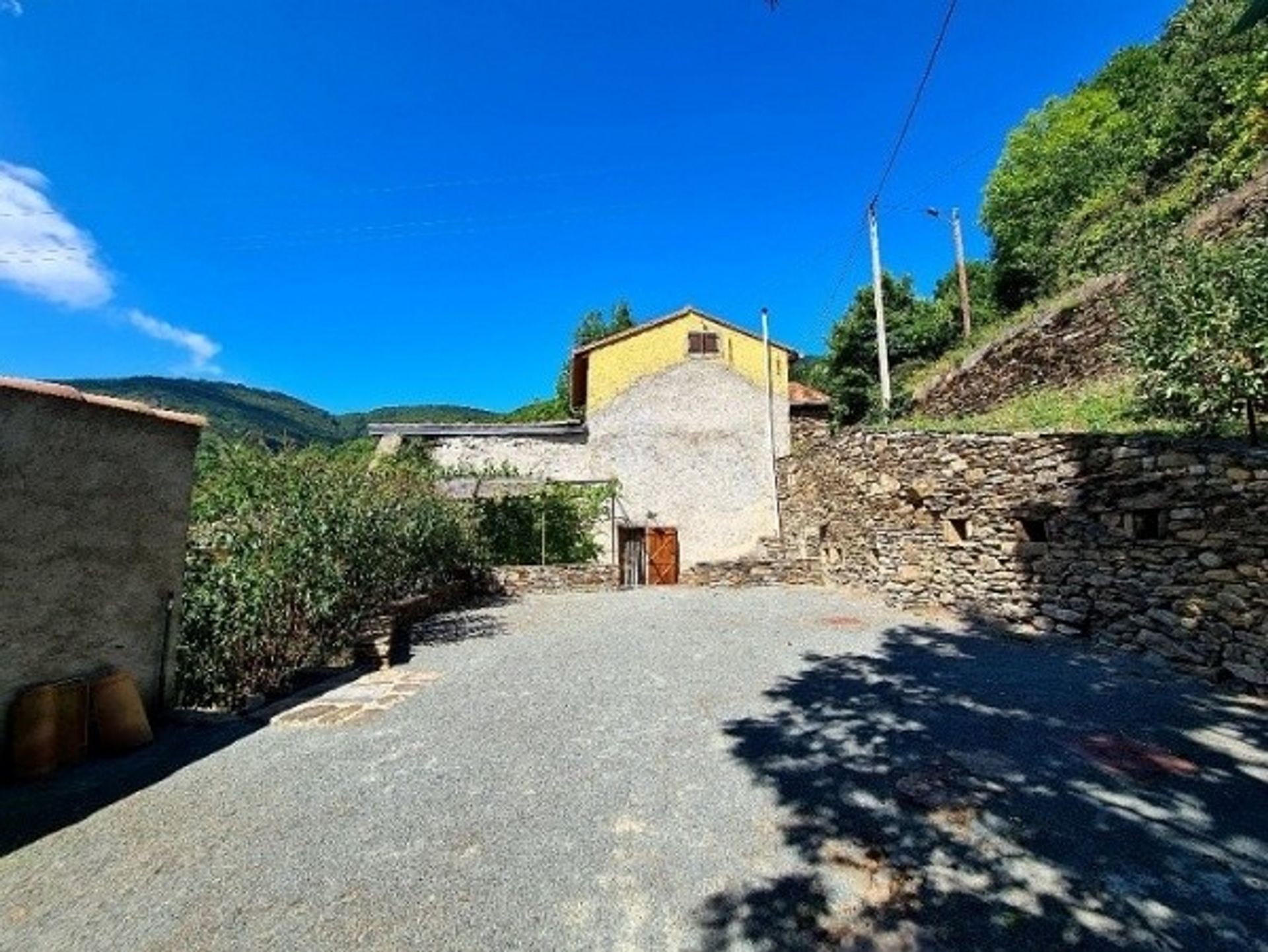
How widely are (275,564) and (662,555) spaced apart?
11259 millimetres

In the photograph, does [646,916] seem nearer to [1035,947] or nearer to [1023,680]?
[1035,947]

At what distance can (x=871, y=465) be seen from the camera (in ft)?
36.8

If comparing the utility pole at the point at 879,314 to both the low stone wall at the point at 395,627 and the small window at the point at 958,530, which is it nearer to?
the small window at the point at 958,530

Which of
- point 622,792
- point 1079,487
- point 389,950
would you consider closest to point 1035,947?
point 622,792

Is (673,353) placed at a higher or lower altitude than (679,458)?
higher

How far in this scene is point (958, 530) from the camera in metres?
9.13

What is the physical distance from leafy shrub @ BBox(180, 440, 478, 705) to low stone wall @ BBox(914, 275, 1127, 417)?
11.7 meters

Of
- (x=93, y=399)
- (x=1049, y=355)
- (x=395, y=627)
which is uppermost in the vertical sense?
(x=1049, y=355)

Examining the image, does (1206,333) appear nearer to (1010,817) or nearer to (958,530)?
(958,530)

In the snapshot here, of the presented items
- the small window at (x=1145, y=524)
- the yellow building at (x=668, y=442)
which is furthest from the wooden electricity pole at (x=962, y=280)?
the small window at (x=1145, y=524)

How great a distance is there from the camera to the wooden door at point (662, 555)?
1642cm

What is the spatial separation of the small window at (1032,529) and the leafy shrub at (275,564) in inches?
332

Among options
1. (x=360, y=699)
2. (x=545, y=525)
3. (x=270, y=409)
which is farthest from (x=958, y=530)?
(x=270, y=409)

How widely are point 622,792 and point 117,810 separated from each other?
2881 millimetres
